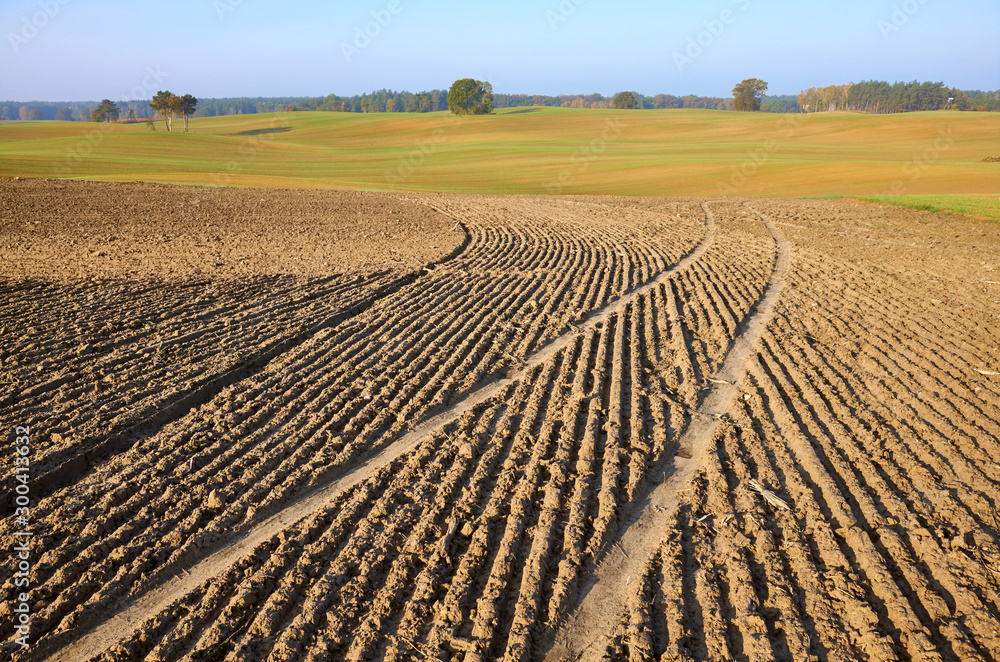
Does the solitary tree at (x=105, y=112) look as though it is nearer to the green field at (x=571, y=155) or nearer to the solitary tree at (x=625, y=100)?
the green field at (x=571, y=155)

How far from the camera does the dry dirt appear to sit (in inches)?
151

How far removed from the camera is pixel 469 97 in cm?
9056

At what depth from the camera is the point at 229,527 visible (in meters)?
4.65

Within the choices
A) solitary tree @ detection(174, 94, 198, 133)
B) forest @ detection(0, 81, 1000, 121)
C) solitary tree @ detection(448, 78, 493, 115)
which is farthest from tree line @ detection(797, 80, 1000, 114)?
solitary tree @ detection(174, 94, 198, 133)

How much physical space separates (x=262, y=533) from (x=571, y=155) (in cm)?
4864

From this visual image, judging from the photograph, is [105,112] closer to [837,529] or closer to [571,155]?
[571,155]

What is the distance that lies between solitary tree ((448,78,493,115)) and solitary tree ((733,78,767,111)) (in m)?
46.4

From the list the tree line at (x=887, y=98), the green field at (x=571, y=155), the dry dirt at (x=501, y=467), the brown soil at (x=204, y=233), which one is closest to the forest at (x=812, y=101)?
the tree line at (x=887, y=98)

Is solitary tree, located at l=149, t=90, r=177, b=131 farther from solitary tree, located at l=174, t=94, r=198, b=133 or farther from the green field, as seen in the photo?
the green field

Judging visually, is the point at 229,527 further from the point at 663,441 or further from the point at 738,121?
the point at 738,121

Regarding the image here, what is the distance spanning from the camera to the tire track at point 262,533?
3.72 meters

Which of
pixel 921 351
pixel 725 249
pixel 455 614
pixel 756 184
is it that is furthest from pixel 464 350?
pixel 756 184

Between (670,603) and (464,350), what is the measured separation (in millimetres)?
4796

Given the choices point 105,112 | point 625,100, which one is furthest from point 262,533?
point 625,100
